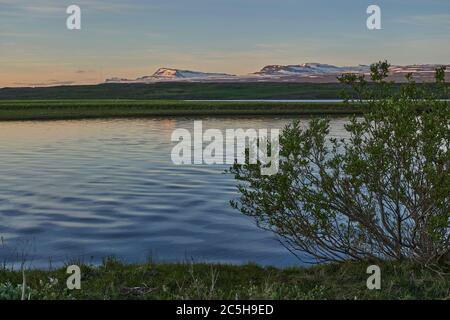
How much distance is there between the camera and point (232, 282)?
46.6 feet

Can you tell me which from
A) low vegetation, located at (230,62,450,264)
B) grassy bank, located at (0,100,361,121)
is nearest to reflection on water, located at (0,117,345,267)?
low vegetation, located at (230,62,450,264)

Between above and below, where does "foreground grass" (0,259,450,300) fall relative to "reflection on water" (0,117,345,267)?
above

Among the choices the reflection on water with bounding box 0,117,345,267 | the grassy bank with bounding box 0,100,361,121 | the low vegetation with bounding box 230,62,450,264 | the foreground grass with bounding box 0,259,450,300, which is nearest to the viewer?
the foreground grass with bounding box 0,259,450,300

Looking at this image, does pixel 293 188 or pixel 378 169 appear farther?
pixel 293 188

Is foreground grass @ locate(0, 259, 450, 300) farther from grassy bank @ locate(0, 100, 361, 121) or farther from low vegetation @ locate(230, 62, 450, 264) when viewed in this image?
grassy bank @ locate(0, 100, 361, 121)

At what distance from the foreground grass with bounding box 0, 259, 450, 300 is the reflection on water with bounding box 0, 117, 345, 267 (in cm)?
362

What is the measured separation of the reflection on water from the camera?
790 inches

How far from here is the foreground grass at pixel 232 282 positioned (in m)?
11.5

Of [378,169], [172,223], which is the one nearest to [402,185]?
[378,169]

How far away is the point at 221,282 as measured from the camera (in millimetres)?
Answer: 14094

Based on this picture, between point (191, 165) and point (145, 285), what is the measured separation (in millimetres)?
33079

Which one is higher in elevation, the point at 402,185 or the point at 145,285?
the point at 402,185

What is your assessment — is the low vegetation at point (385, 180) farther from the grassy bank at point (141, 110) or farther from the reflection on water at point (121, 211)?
the grassy bank at point (141, 110)
